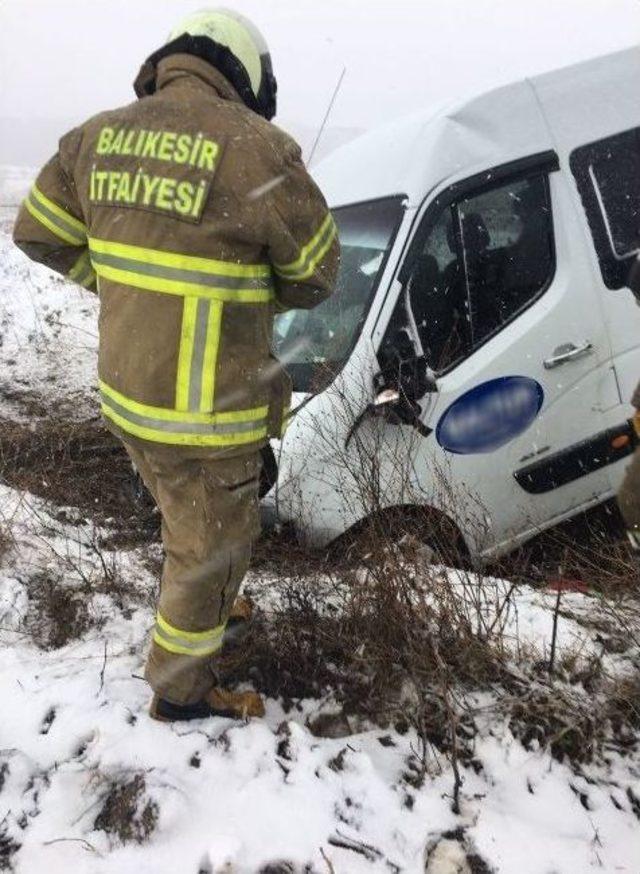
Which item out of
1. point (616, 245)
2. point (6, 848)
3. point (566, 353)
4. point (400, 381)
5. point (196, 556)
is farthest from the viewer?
point (616, 245)

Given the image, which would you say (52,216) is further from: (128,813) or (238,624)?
(128,813)

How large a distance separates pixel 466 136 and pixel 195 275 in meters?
2.01

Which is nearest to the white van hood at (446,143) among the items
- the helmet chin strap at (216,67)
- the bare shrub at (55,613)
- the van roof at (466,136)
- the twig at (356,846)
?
the van roof at (466,136)

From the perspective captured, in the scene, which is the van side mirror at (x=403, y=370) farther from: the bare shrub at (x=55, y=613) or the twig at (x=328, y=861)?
the twig at (x=328, y=861)

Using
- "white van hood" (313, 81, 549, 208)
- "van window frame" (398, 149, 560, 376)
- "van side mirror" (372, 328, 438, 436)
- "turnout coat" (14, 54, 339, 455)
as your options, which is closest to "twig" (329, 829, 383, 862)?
"turnout coat" (14, 54, 339, 455)

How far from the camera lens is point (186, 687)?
199 centimetres

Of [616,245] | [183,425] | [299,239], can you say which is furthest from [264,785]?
[616,245]

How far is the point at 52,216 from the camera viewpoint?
6.66ft

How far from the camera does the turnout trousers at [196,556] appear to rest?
193cm

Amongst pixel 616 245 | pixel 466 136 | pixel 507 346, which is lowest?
pixel 507 346

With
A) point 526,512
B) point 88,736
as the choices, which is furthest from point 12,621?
point 526,512

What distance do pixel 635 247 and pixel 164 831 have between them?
3.43m

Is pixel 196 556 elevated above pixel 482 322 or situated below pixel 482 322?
below

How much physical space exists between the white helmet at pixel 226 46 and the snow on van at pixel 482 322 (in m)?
1.22
